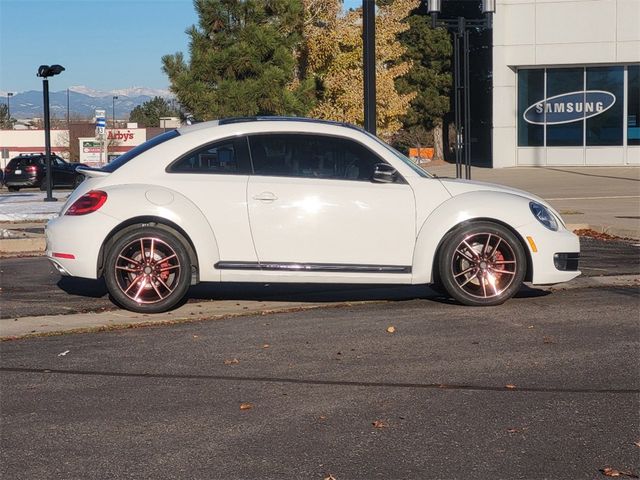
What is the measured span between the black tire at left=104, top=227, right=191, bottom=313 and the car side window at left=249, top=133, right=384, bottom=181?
3.06 ft

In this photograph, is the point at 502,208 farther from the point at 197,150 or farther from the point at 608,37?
the point at 608,37

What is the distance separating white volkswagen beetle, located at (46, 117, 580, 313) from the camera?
26.5 ft

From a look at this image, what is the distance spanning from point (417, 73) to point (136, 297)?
5098cm

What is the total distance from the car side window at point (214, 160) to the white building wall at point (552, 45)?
35993 millimetres

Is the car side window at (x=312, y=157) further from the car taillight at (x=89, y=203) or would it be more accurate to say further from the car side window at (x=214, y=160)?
the car taillight at (x=89, y=203)

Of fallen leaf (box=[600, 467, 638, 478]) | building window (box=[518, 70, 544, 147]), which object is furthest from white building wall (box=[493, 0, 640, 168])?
fallen leaf (box=[600, 467, 638, 478])

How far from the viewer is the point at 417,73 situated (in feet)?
189

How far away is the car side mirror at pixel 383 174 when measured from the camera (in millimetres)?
8172

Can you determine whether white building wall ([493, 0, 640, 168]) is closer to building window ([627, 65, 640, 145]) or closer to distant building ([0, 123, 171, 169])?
building window ([627, 65, 640, 145])

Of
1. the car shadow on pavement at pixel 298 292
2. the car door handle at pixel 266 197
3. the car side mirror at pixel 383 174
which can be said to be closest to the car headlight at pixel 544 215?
the car shadow on pavement at pixel 298 292

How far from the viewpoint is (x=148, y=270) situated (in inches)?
319

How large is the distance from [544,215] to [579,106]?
3559cm

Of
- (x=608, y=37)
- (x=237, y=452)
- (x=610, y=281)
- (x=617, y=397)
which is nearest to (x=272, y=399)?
(x=237, y=452)

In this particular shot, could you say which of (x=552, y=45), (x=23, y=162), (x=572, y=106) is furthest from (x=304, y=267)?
(x=23, y=162)
